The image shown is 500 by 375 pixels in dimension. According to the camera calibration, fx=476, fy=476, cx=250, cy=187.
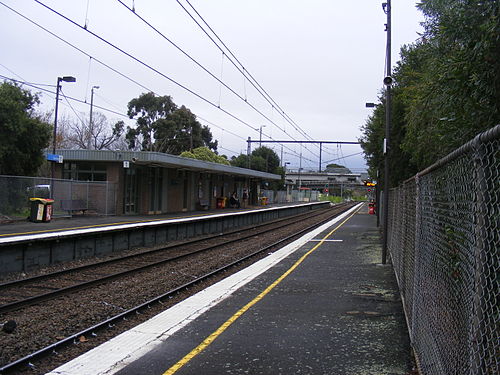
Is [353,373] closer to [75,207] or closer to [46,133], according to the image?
[75,207]

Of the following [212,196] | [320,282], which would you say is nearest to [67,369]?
[320,282]

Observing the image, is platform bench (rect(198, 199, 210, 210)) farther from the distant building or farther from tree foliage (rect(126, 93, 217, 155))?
the distant building

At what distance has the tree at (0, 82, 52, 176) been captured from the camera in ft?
80.4

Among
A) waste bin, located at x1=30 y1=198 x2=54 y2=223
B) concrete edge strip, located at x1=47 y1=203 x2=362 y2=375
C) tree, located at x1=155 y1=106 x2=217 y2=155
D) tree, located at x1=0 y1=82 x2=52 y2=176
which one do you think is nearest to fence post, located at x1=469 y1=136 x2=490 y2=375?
concrete edge strip, located at x1=47 y1=203 x2=362 y2=375

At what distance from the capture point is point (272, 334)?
5934 mm

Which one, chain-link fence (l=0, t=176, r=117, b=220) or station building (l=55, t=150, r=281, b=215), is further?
station building (l=55, t=150, r=281, b=215)

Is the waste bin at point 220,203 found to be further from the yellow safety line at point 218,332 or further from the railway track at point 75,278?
the yellow safety line at point 218,332

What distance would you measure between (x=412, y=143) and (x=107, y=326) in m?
8.98

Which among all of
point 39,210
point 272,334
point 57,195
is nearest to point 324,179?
point 57,195

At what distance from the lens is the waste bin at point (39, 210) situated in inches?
776

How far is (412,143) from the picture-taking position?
40.7 feet

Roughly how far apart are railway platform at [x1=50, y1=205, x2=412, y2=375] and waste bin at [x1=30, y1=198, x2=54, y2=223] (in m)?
13.0

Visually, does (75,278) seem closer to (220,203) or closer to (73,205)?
(73,205)

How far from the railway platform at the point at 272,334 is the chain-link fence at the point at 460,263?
0.89 meters
